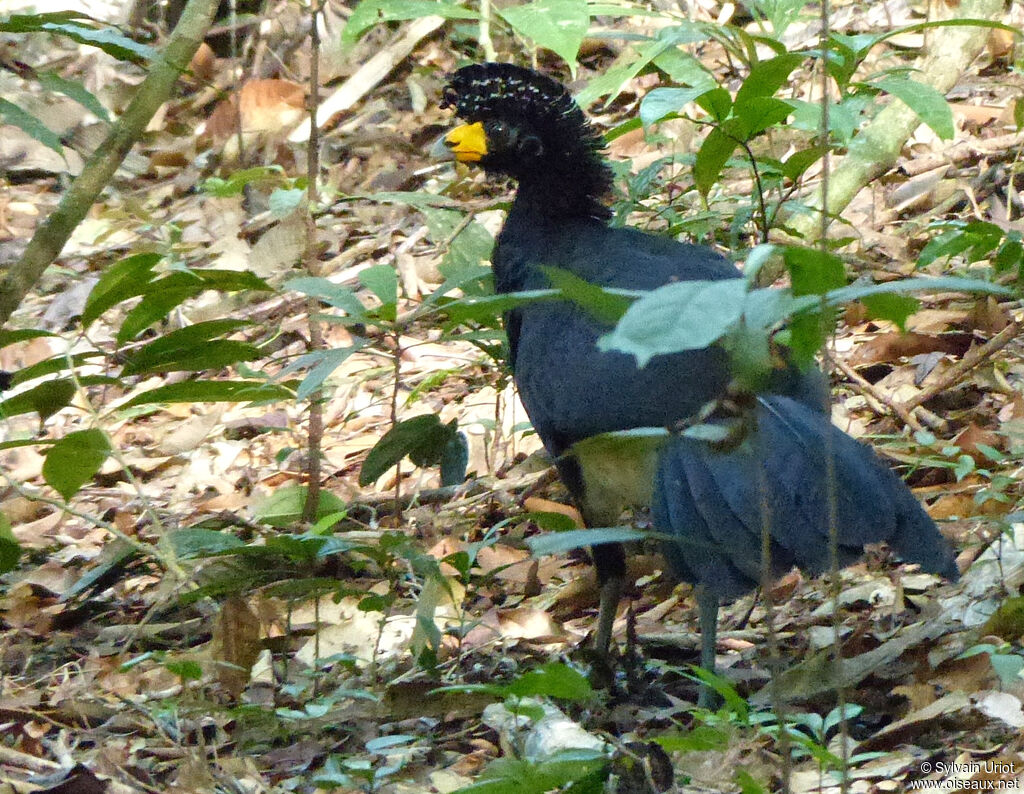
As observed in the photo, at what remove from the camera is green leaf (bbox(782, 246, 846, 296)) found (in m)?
1.36

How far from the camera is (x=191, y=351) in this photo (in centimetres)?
316

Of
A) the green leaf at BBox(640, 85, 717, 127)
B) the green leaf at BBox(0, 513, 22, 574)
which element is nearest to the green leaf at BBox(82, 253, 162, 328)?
the green leaf at BBox(0, 513, 22, 574)

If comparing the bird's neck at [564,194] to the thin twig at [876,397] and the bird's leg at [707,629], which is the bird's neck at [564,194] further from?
the bird's leg at [707,629]

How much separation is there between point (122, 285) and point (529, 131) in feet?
4.54

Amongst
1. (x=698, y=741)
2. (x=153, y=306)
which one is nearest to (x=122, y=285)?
(x=153, y=306)

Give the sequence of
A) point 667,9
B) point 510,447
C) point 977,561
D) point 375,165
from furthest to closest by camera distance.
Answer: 1. point 375,165
2. point 667,9
3. point 510,447
4. point 977,561

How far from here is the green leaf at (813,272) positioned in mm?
1358

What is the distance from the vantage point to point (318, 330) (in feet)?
12.8

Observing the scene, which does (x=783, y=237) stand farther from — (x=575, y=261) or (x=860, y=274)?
(x=575, y=261)

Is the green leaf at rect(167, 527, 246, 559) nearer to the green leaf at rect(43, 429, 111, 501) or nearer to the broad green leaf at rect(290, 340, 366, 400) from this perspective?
the green leaf at rect(43, 429, 111, 501)

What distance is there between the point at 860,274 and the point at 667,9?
7.38 feet

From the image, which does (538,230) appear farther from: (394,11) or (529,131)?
(394,11)

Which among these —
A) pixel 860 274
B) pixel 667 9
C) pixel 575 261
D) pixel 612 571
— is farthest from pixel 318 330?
pixel 667 9

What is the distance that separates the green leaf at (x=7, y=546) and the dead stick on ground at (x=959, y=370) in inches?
107
